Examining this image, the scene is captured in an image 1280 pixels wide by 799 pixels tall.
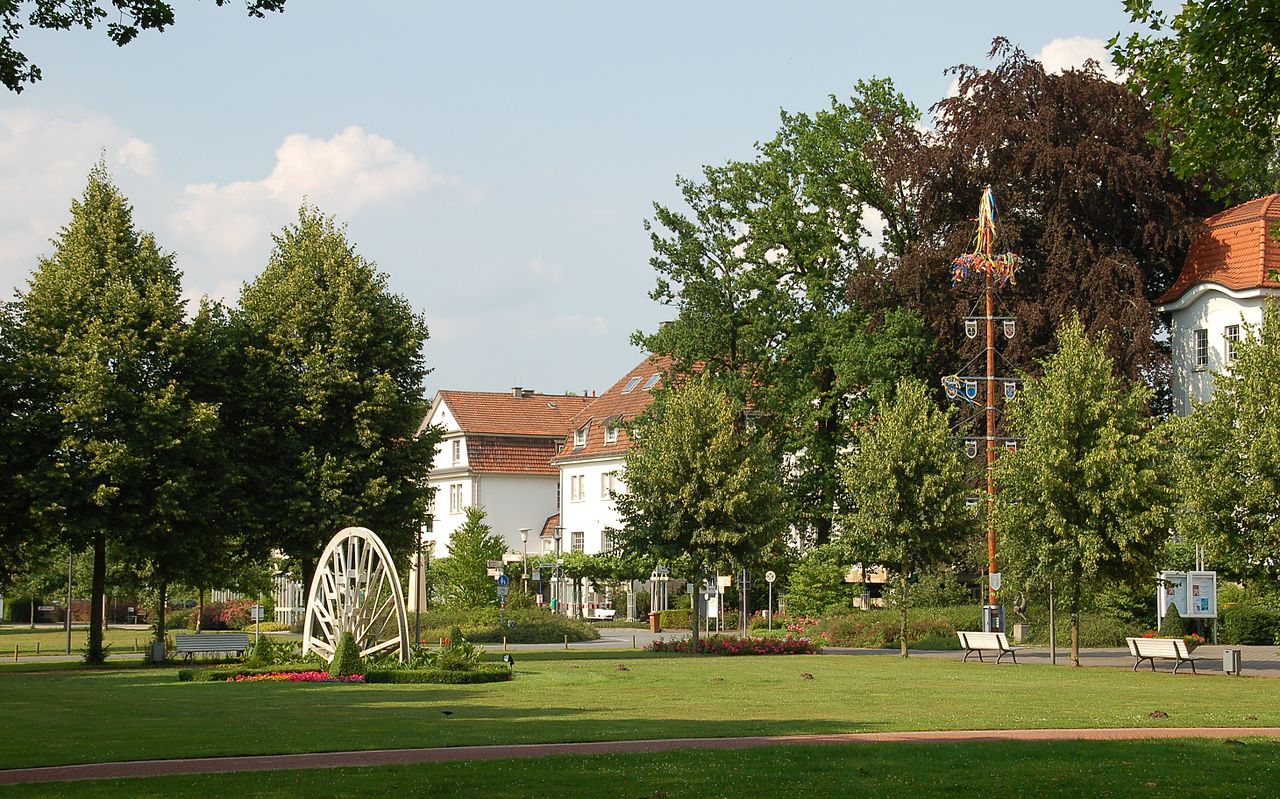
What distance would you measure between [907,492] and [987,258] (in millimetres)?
9389

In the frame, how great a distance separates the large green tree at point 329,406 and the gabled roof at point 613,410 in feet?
109

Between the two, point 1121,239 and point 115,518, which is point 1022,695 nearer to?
point 115,518

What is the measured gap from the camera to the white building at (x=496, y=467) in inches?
3479

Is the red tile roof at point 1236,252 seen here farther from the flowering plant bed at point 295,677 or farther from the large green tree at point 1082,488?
the flowering plant bed at point 295,677

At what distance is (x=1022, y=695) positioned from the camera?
86.6ft

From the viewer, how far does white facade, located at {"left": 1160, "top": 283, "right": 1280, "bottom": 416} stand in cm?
5169

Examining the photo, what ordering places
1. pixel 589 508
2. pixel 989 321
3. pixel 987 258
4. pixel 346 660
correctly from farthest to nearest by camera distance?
pixel 589 508
pixel 989 321
pixel 987 258
pixel 346 660

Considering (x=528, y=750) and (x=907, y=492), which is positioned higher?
(x=907, y=492)

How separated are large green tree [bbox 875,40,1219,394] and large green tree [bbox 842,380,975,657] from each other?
899 cm

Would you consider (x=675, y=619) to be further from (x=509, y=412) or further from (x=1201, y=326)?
(x=509, y=412)

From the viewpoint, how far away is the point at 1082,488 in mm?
36781

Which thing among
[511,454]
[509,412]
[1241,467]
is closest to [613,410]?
[511,454]

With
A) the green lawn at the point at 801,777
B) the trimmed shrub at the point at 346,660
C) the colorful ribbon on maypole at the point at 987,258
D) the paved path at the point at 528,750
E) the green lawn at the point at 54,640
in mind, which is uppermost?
the colorful ribbon on maypole at the point at 987,258

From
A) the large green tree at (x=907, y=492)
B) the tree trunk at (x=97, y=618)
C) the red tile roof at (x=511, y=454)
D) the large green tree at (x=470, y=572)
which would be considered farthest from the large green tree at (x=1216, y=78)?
the red tile roof at (x=511, y=454)
